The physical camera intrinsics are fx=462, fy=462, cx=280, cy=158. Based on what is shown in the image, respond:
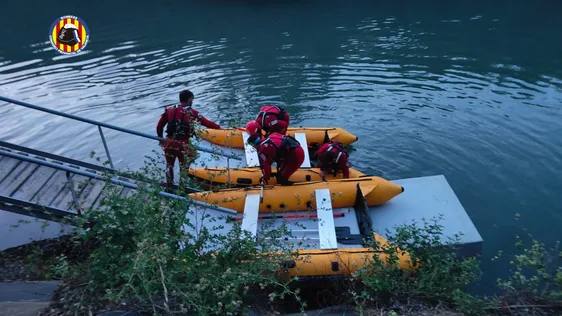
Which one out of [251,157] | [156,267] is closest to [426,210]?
[251,157]

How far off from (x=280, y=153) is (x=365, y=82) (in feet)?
25.7

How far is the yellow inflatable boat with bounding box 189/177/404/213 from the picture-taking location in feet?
24.7

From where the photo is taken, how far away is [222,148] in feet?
33.5

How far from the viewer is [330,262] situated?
241 inches

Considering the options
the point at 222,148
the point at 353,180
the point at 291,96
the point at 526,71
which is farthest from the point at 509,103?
the point at 222,148

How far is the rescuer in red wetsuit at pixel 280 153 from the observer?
7.28 metres

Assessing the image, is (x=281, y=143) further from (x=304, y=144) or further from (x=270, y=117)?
(x=304, y=144)

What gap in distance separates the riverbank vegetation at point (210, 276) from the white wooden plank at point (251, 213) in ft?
4.07

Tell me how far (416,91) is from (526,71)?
418cm

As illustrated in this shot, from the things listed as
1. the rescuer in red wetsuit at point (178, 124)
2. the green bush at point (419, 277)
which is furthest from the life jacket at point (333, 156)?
the green bush at point (419, 277)

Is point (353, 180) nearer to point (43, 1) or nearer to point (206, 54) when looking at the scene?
point (206, 54)

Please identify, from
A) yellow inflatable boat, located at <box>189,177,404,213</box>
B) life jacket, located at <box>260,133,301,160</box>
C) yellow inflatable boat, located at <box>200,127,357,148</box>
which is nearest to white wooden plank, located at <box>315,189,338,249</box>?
yellow inflatable boat, located at <box>189,177,404,213</box>

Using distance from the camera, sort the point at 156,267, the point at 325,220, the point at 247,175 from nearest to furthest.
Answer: the point at 156,267, the point at 325,220, the point at 247,175

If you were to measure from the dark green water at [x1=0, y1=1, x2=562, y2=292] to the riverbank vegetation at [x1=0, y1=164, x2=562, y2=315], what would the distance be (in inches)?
94.6
